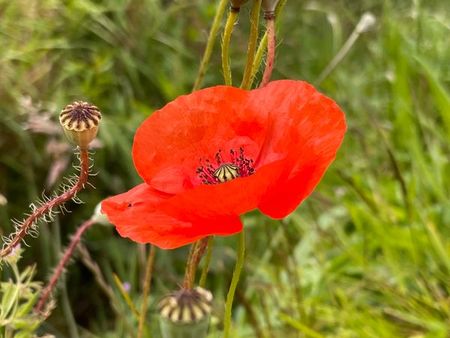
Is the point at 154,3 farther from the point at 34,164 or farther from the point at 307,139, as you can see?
the point at 307,139

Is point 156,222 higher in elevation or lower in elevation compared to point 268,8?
lower

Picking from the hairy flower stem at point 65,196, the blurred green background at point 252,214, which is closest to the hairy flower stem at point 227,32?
the hairy flower stem at point 65,196

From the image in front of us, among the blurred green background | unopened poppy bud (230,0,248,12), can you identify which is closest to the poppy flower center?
unopened poppy bud (230,0,248,12)

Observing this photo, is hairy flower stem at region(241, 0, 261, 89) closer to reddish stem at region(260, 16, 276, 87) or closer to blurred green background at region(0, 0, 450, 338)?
reddish stem at region(260, 16, 276, 87)

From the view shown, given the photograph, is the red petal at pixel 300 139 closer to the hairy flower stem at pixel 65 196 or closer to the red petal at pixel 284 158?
the red petal at pixel 284 158

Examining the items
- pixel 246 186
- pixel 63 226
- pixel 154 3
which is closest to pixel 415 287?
pixel 63 226

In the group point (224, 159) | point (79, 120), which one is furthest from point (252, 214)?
point (79, 120)

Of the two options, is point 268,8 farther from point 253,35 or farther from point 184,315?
point 184,315
